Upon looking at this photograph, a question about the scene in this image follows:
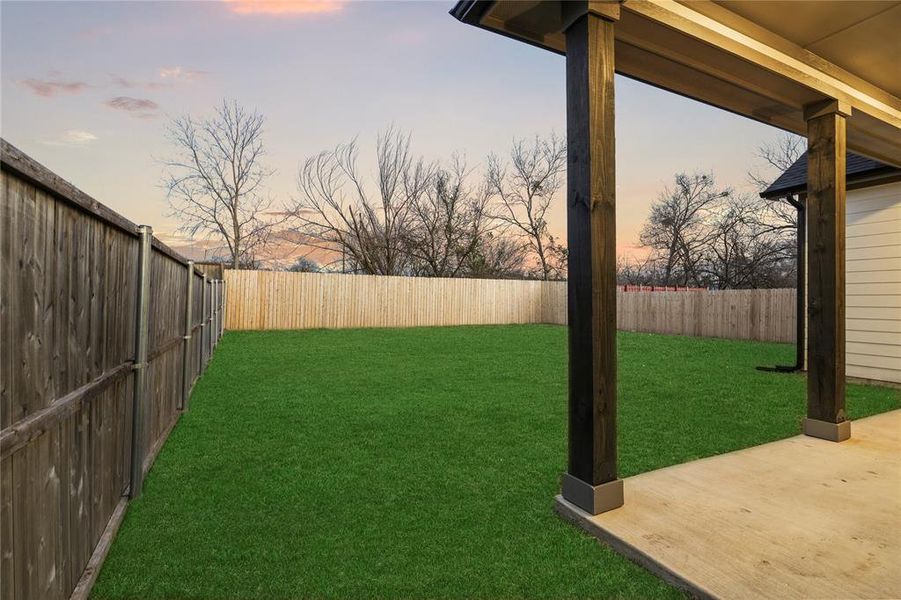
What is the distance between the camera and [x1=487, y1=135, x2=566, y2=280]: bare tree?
808 inches

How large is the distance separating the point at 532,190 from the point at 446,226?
4.19 m

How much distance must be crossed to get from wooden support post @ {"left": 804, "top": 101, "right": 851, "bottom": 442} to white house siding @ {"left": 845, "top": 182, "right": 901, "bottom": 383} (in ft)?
10.1

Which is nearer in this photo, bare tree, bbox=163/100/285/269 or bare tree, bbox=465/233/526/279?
bare tree, bbox=163/100/285/269

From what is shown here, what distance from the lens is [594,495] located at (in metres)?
2.05

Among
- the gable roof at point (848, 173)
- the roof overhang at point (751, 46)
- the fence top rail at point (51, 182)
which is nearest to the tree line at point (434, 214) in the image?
the gable roof at point (848, 173)

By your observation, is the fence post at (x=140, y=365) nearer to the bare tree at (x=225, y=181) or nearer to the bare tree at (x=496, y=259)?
the bare tree at (x=225, y=181)

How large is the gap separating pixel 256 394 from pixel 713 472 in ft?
13.1

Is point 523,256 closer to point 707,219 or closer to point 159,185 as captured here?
point 707,219

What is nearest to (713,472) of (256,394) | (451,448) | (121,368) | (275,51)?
(451,448)

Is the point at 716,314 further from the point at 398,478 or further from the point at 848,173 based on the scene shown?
the point at 398,478

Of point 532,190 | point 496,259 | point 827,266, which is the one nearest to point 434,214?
point 496,259

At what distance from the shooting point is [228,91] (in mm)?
16703

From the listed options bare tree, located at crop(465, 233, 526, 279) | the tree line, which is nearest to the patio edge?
the tree line

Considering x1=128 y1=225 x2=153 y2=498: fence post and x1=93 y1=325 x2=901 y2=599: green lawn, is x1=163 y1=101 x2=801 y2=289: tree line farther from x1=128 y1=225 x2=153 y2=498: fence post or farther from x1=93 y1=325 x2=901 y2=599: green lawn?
x1=128 y1=225 x2=153 y2=498: fence post
